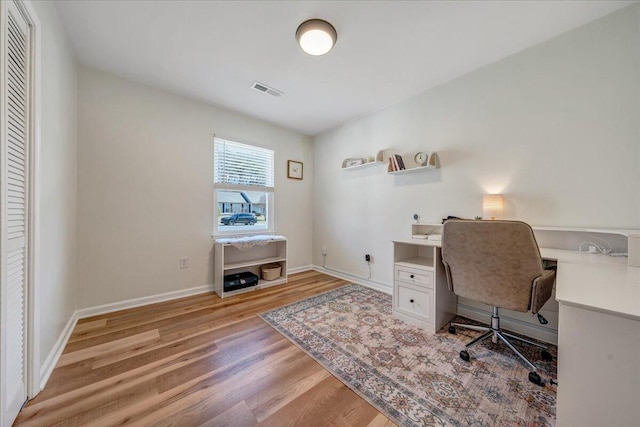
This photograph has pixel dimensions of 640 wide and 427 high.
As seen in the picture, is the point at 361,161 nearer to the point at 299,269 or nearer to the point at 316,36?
the point at 316,36

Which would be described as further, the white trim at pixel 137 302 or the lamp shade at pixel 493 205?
the white trim at pixel 137 302

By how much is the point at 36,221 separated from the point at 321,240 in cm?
328

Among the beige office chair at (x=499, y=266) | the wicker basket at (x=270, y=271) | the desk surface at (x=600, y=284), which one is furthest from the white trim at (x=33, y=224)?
the beige office chair at (x=499, y=266)

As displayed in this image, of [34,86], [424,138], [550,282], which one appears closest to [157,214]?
[34,86]

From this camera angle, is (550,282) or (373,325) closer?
(550,282)

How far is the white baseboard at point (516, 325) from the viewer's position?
1891mm

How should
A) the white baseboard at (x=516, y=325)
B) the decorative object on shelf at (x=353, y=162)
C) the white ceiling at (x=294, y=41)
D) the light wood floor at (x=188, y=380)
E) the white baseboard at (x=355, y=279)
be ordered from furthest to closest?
the decorative object on shelf at (x=353, y=162) < the white baseboard at (x=355, y=279) < the white baseboard at (x=516, y=325) < the white ceiling at (x=294, y=41) < the light wood floor at (x=188, y=380)

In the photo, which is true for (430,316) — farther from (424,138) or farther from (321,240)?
(321,240)

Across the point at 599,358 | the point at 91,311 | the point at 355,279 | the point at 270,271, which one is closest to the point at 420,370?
the point at 599,358

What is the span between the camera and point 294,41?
1.96 metres

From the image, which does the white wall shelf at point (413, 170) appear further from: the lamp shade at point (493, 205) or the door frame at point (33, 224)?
the door frame at point (33, 224)

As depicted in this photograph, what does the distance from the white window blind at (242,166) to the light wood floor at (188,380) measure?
183 centimetres

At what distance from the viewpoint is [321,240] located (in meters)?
4.10

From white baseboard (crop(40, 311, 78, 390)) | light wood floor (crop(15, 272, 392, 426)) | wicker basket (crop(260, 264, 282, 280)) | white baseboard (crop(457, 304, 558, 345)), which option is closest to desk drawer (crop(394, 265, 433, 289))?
white baseboard (crop(457, 304, 558, 345))
